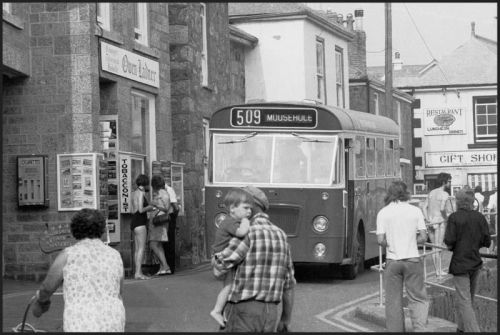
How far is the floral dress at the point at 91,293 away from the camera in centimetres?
875

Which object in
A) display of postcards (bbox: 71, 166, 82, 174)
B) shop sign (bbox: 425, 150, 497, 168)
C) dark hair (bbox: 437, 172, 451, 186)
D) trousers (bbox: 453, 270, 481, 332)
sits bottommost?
trousers (bbox: 453, 270, 481, 332)

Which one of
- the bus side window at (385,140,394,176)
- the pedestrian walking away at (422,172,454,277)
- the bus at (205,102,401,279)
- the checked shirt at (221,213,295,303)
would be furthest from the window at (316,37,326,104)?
the checked shirt at (221,213,295,303)

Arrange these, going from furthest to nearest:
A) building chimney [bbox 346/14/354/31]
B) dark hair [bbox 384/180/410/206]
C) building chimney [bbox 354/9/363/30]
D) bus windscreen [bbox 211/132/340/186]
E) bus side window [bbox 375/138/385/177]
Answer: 1. building chimney [bbox 354/9/363/30]
2. building chimney [bbox 346/14/354/31]
3. bus side window [bbox 375/138/385/177]
4. bus windscreen [bbox 211/132/340/186]
5. dark hair [bbox 384/180/410/206]

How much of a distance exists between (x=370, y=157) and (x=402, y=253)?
26.5 ft

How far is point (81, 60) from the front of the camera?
65.1 feet

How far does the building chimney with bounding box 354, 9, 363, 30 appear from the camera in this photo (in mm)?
49500

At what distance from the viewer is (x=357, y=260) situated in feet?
66.0

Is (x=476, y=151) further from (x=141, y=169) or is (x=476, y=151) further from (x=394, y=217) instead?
(x=394, y=217)

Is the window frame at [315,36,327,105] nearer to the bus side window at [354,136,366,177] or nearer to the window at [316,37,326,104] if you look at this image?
the window at [316,37,326,104]

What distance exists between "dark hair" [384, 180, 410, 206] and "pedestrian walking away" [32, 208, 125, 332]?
15.7 ft

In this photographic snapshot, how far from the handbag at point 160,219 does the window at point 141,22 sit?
4.11 meters

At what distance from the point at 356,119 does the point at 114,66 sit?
4.44 m

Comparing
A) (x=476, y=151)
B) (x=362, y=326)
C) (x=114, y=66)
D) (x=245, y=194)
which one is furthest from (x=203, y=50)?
(x=476, y=151)

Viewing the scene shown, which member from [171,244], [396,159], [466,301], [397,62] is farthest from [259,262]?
[397,62]
